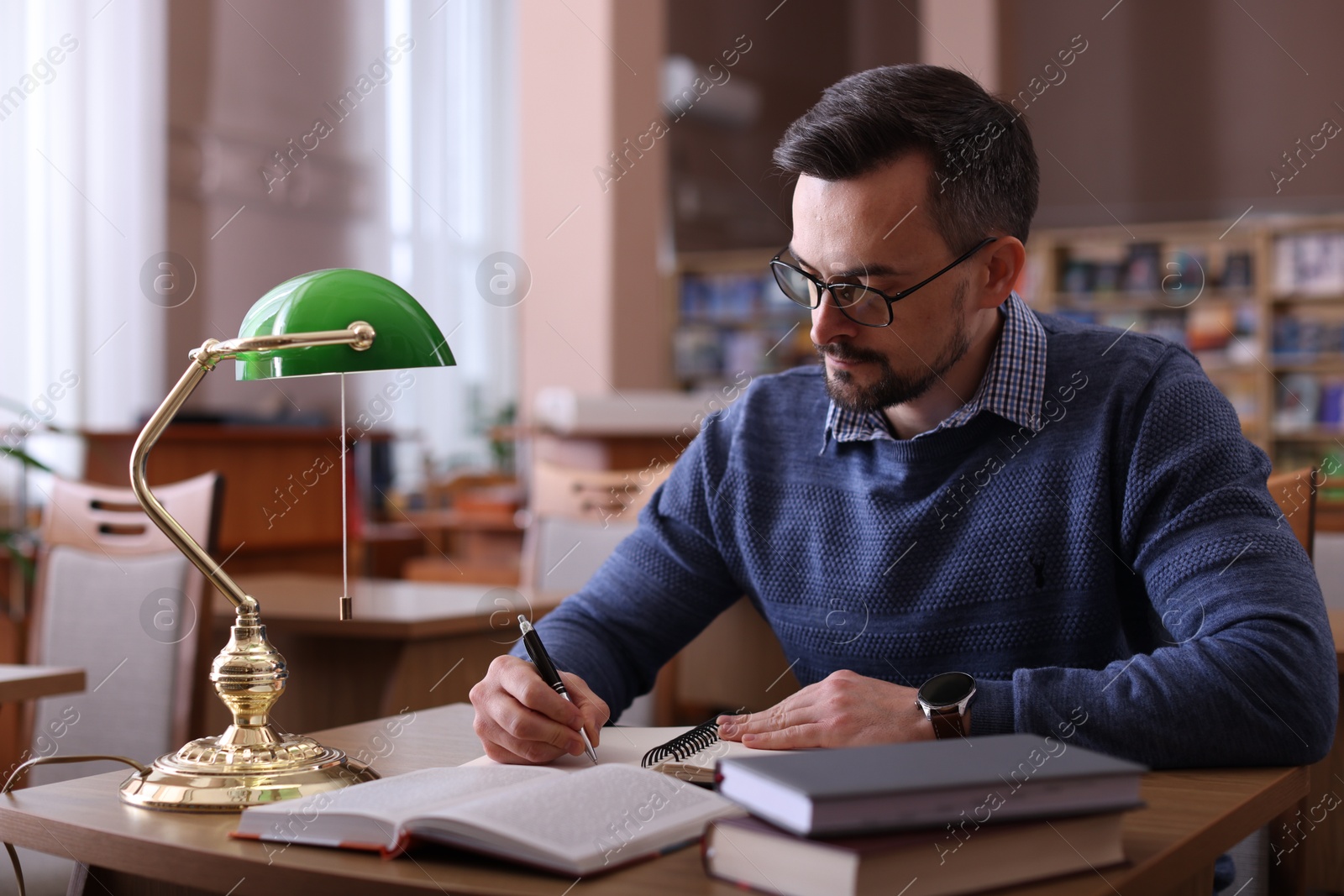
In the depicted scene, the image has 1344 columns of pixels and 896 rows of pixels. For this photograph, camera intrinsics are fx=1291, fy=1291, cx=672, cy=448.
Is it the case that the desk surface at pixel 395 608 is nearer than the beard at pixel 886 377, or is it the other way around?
the beard at pixel 886 377

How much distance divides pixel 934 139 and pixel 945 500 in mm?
387

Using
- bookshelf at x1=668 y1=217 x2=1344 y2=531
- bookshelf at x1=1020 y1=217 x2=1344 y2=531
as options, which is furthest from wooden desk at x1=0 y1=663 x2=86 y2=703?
bookshelf at x1=1020 y1=217 x2=1344 y2=531

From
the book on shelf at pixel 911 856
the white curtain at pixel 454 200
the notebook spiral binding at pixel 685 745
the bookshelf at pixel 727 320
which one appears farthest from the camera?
the white curtain at pixel 454 200

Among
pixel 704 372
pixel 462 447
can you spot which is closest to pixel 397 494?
pixel 462 447

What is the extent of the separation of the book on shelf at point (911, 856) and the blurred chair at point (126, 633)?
63.3 inches

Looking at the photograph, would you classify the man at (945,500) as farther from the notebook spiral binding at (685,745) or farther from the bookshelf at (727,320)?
the bookshelf at (727,320)

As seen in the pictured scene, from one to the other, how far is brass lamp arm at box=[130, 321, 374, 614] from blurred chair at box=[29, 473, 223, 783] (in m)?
1.14

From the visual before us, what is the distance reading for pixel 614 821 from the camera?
84 cm

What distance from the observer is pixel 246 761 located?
1.03m

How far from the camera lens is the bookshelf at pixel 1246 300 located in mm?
6746

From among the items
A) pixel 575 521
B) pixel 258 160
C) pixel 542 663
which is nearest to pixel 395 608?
pixel 575 521

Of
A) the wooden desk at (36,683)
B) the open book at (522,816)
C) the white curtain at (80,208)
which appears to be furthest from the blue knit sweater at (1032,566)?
the white curtain at (80,208)

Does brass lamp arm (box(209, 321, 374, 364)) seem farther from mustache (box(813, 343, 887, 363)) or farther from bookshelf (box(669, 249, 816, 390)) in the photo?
bookshelf (box(669, 249, 816, 390))

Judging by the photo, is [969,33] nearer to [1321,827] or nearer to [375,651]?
[375,651]
